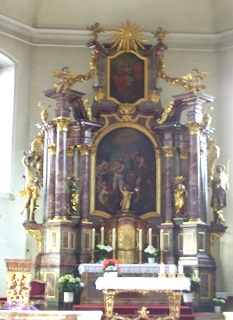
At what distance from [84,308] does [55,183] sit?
12.7 ft

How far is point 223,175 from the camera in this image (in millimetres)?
19000

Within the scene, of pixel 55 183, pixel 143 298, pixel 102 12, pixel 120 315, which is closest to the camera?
pixel 120 315

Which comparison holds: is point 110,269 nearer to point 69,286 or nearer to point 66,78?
point 69,286

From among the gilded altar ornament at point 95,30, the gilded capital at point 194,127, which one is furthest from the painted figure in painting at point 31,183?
the gilded capital at point 194,127

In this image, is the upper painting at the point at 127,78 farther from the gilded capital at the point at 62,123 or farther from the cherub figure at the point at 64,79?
the gilded capital at the point at 62,123

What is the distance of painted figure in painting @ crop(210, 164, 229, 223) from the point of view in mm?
18875

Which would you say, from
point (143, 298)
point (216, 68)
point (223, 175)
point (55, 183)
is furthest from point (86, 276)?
point (216, 68)

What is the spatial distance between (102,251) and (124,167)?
244 centimetres

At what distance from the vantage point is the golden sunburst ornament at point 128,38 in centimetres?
1958

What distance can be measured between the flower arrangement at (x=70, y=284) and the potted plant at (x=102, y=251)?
1333mm

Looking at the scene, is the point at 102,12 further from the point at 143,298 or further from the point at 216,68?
the point at 143,298

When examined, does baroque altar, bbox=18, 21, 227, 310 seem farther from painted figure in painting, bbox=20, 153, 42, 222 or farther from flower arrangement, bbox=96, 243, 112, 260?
→ flower arrangement, bbox=96, 243, 112, 260

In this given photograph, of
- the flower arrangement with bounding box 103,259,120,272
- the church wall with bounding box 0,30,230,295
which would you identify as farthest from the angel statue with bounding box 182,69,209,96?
the flower arrangement with bounding box 103,259,120,272

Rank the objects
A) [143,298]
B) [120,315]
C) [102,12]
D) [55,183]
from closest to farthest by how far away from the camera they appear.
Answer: [120,315]
[143,298]
[55,183]
[102,12]
